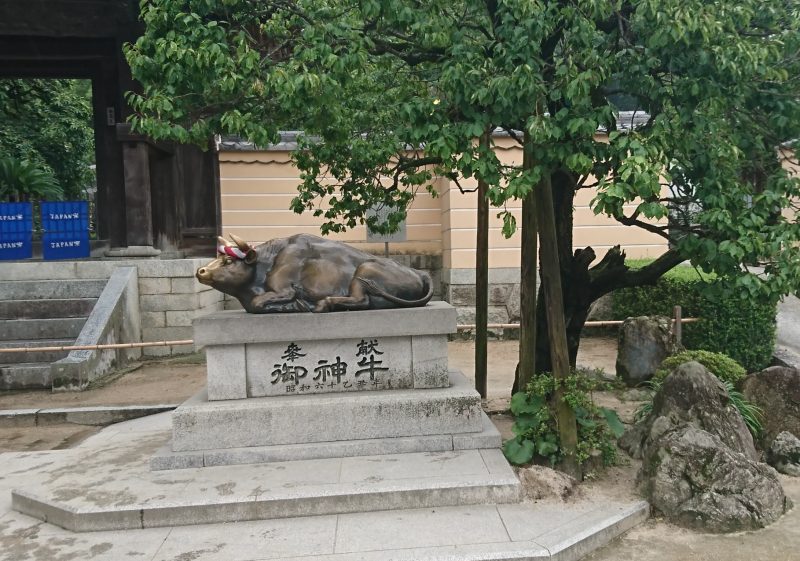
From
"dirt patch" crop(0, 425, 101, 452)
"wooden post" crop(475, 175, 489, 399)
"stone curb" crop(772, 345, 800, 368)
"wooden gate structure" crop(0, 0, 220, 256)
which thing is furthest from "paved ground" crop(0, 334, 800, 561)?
"wooden gate structure" crop(0, 0, 220, 256)

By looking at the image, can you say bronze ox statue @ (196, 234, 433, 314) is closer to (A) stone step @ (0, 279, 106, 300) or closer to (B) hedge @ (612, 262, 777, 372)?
(B) hedge @ (612, 262, 777, 372)

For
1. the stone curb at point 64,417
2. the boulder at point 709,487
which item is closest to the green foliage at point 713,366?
the boulder at point 709,487

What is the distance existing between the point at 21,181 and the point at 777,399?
630 inches

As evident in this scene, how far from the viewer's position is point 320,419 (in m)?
Answer: 5.58

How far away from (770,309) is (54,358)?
37.7 ft

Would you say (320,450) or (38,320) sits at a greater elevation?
(38,320)

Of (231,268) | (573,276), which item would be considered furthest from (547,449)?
(231,268)

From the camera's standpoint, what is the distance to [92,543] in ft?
14.5

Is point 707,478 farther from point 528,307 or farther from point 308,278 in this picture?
point 308,278

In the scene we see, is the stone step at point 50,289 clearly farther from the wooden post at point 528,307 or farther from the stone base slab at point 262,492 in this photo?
the wooden post at point 528,307

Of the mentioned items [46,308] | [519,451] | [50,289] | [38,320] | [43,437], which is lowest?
[43,437]

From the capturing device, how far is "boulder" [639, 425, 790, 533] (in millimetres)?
4539

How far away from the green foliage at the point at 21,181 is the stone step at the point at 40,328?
5657 millimetres

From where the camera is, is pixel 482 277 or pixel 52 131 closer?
pixel 482 277
